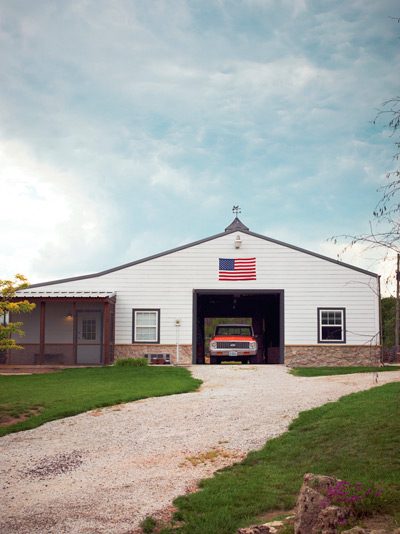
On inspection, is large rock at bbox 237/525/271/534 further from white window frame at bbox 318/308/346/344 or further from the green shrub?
white window frame at bbox 318/308/346/344

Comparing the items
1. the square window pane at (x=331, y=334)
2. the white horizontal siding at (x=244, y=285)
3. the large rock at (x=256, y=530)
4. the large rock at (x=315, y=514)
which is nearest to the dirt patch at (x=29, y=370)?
the white horizontal siding at (x=244, y=285)

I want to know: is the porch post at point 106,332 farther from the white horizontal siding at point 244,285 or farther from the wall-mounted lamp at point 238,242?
the wall-mounted lamp at point 238,242

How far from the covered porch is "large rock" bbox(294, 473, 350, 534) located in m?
15.8

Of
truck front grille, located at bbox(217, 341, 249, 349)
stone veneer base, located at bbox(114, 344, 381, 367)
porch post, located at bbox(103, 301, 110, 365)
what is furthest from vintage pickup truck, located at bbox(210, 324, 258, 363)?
porch post, located at bbox(103, 301, 110, 365)

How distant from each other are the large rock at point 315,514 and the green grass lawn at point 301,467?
56 centimetres

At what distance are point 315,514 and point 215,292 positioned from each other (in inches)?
669

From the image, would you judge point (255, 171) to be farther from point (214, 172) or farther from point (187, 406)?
point (187, 406)

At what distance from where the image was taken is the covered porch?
19406 mm

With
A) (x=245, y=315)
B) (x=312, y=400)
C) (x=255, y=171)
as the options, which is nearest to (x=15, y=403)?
(x=312, y=400)

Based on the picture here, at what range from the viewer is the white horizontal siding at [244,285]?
2044 centimetres

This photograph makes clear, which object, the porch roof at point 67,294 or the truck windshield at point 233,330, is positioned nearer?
the porch roof at point 67,294

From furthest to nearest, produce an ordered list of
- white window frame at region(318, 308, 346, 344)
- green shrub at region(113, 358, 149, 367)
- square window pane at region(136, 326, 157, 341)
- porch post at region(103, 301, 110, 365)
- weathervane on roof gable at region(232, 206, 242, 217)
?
weathervane on roof gable at region(232, 206, 242, 217) → square window pane at region(136, 326, 157, 341) → white window frame at region(318, 308, 346, 344) → porch post at region(103, 301, 110, 365) → green shrub at region(113, 358, 149, 367)

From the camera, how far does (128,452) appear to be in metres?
7.05

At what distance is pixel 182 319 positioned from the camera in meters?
20.6
